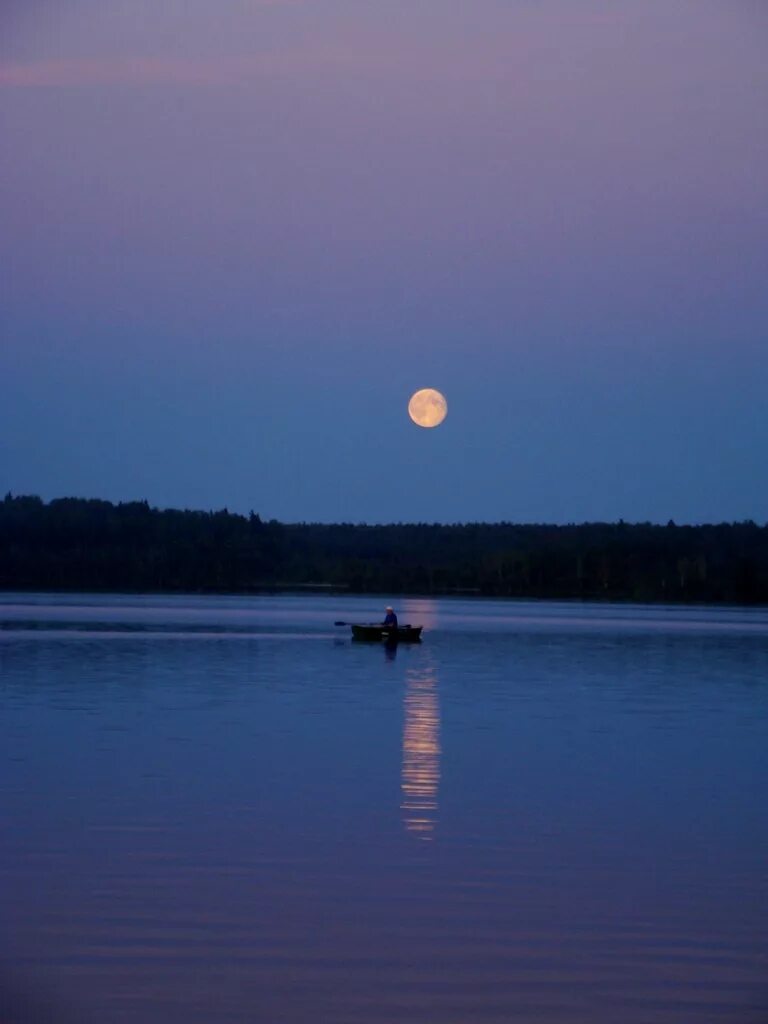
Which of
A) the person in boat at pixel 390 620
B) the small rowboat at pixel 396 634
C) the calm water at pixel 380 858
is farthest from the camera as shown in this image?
the person in boat at pixel 390 620

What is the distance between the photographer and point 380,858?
1428 cm

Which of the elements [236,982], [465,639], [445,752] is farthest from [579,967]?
[465,639]

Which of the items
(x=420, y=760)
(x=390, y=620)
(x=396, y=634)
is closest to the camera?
(x=420, y=760)

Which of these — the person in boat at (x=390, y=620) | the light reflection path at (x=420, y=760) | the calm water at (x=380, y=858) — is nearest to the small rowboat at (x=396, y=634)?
the person in boat at (x=390, y=620)

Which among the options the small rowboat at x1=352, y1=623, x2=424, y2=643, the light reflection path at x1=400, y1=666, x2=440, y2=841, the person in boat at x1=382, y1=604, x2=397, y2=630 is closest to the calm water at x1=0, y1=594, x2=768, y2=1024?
the light reflection path at x1=400, y1=666, x2=440, y2=841

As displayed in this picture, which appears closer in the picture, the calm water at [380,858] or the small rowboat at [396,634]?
the calm water at [380,858]

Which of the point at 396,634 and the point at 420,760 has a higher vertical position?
the point at 396,634

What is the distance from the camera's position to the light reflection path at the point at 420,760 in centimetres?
1641

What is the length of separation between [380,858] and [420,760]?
6.91m

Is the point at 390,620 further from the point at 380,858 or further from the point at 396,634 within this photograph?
the point at 380,858

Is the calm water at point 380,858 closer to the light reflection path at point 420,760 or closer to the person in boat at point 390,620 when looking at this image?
the light reflection path at point 420,760

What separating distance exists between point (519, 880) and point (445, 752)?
8.66 meters

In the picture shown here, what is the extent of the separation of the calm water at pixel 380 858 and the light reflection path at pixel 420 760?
0.06 metres

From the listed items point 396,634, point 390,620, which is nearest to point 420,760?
point 396,634
